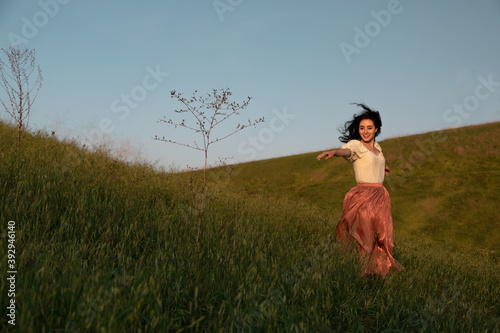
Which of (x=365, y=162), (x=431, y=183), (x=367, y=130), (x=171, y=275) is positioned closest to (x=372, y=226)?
(x=365, y=162)

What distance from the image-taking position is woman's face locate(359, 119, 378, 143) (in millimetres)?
4844

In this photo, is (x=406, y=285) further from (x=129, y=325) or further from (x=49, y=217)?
(x=49, y=217)

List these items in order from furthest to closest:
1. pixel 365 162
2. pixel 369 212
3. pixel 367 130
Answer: pixel 367 130 < pixel 365 162 < pixel 369 212

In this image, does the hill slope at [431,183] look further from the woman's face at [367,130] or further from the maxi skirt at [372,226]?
the maxi skirt at [372,226]

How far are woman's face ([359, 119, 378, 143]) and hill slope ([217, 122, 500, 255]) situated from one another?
140 inches

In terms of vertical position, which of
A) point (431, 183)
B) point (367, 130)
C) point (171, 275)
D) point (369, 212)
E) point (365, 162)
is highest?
point (367, 130)

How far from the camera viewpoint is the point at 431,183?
13008 mm

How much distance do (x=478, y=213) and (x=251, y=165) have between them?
48.1 ft

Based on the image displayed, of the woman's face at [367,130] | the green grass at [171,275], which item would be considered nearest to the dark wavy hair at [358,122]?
the woman's face at [367,130]

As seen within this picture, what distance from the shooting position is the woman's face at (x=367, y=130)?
191 inches

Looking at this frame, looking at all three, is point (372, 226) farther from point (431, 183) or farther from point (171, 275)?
point (431, 183)

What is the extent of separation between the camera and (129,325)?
1854 millimetres

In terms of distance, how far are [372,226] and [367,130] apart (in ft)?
5.14

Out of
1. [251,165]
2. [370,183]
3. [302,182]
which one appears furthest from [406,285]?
[251,165]
